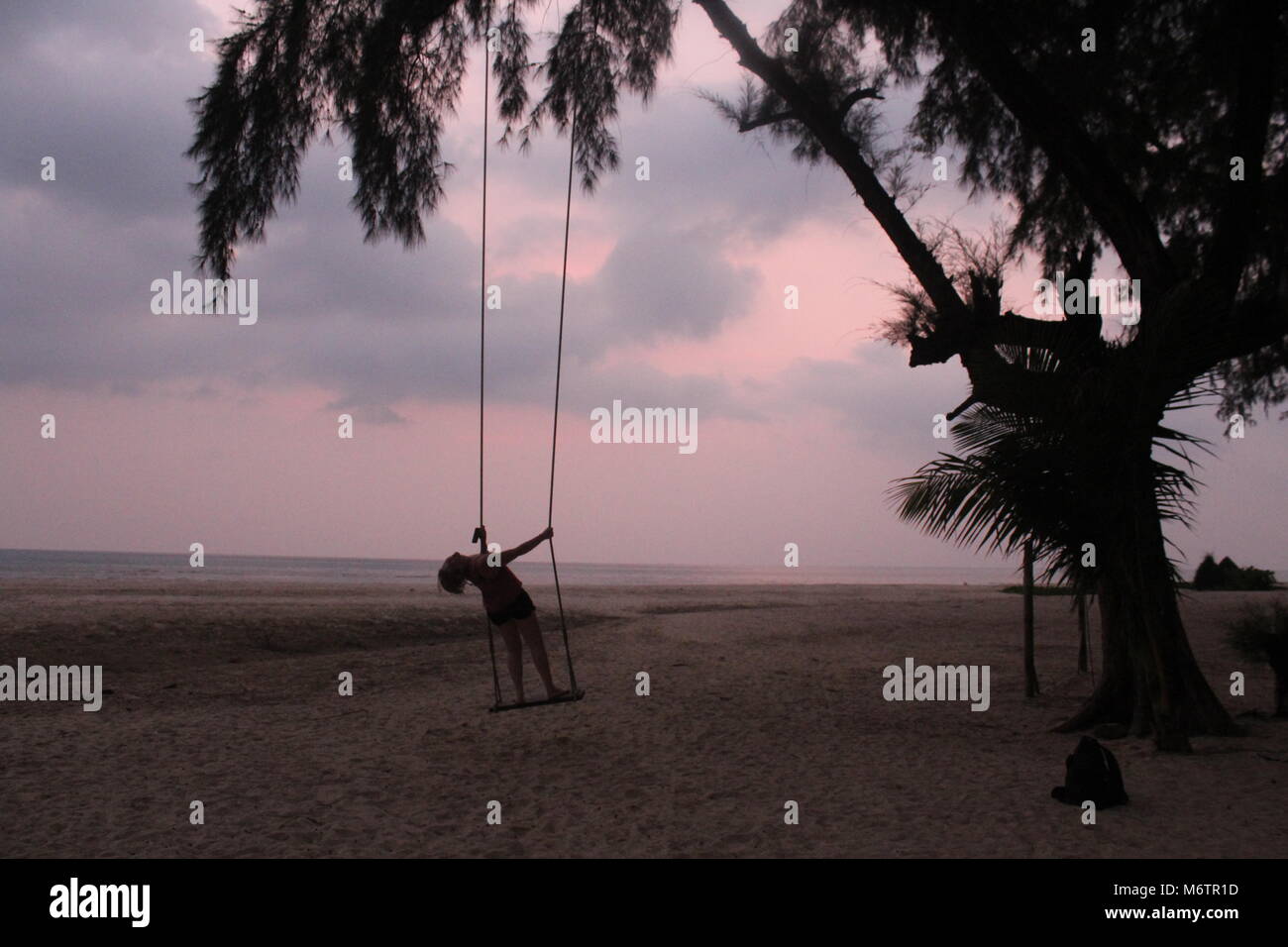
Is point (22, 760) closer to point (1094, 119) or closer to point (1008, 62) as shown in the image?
point (1008, 62)

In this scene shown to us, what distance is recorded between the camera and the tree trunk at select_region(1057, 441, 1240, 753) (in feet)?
25.2

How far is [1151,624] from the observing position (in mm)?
7828

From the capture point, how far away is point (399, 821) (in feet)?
20.0

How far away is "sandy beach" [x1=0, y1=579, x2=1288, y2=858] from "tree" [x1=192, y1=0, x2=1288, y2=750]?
1.75 meters

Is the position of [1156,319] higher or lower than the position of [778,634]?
higher

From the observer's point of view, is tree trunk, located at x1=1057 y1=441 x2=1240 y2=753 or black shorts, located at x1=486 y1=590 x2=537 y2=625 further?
black shorts, located at x1=486 y1=590 x2=537 y2=625

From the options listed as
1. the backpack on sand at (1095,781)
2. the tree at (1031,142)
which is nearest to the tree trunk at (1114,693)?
the tree at (1031,142)

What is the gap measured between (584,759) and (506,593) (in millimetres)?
1594

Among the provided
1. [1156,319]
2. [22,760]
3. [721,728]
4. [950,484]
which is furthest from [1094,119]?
[22,760]

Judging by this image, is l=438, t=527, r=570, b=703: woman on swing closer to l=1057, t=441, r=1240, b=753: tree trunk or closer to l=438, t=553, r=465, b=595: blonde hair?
l=438, t=553, r=465, b=595: blonde hair

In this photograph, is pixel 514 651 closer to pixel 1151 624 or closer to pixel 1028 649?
pixel 1151 624

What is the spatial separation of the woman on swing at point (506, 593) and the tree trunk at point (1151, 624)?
490cm

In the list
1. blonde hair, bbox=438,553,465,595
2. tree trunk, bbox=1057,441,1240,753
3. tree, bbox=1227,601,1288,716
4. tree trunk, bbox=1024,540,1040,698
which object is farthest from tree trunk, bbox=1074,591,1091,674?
blonde hair, bbox=438,553,465,595
